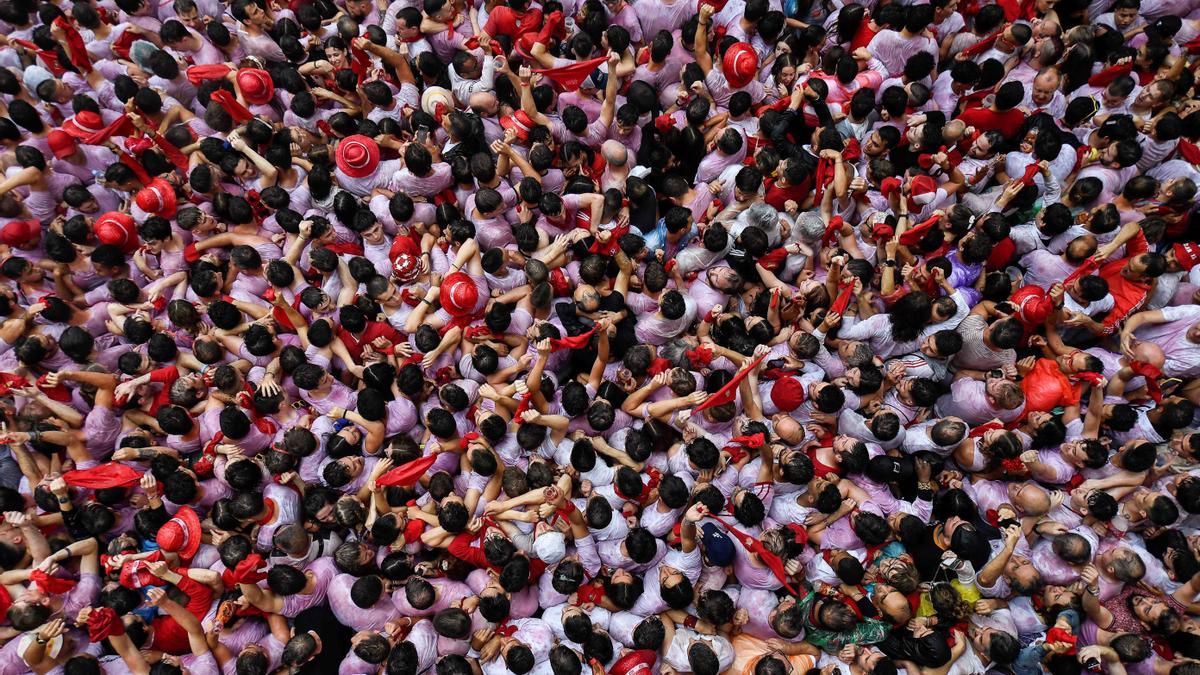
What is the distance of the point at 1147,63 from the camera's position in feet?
18.2

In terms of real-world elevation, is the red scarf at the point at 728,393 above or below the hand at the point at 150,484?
above

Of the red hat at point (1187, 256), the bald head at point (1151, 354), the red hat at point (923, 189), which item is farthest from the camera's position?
the red hat at point (923, 189)

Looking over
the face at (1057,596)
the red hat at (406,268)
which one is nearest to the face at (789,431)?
the face at (1057,596)

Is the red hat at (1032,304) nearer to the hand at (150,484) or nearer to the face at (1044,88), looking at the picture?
the face at (1044,88)

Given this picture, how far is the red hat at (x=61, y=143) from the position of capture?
5.73 metres

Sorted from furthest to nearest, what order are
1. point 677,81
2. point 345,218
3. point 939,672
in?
point 677,81
point 345,218
point 939,672

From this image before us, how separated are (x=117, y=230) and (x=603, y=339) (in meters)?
4.08

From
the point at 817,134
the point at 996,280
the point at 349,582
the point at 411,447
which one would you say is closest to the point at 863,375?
the point at 996,280

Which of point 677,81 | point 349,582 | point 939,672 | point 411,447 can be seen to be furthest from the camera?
point 677,81

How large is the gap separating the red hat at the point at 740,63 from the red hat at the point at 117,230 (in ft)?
16.9

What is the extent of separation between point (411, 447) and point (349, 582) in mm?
920

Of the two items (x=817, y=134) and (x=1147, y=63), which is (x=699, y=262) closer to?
(x=817, y=134)

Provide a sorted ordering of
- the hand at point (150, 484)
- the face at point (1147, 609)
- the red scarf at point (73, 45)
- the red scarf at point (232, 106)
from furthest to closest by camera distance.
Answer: the red scarf at point (73, 45)
the red scarf at point (232, 106)
the hand at point (150, 484)
the face at point (1147, 609)

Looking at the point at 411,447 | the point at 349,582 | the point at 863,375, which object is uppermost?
the point at 863,375
